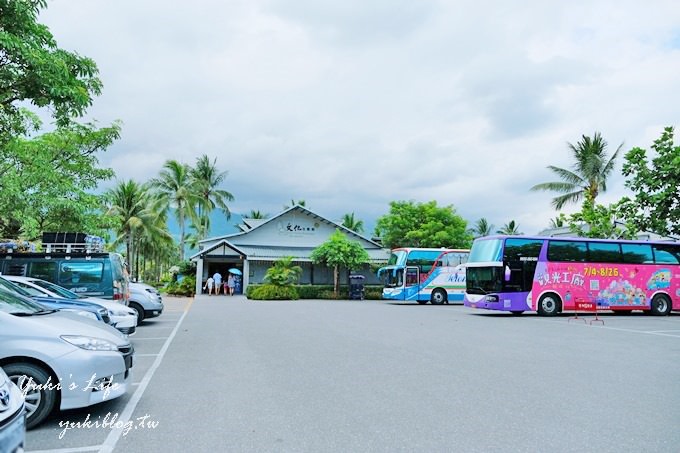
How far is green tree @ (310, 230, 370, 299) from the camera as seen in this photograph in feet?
117

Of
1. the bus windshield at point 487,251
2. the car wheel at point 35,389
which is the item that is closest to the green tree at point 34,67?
the car wheel at point 35,389

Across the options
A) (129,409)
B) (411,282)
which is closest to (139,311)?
(129,409)

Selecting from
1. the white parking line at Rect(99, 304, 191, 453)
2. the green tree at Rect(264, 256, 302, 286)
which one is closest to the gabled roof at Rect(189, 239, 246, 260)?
the green tree at Rect(264, 256, 302, 286)

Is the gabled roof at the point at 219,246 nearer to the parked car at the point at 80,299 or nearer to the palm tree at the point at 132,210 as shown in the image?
the palm tree at the point at 132,210

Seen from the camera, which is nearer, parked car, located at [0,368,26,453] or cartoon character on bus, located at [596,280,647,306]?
parked car, located at [0,368,26,453]

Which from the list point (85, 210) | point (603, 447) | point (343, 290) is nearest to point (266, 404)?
point (603, 447)

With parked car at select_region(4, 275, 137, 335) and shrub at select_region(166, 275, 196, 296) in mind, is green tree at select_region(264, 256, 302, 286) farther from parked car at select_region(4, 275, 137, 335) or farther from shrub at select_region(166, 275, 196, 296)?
parked car at select_region(4, 275, 137, 335)

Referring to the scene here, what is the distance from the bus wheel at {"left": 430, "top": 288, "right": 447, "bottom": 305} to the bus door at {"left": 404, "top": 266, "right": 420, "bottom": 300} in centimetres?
98

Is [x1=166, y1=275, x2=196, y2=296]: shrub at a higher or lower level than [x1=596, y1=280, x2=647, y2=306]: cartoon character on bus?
higher

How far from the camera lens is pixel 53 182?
57.1 ft

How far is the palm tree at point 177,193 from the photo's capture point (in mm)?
43625

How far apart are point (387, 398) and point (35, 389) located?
146 inches

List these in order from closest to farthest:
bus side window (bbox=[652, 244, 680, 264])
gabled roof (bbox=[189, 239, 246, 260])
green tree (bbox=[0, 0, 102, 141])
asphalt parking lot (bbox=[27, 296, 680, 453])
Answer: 1. asphalt parking lot (bbox=[27, 296, 680, 453])
2. green tree (bbox=[0, 0, 102, 141])
3. bus side window (bbox=[652, 244, 680, 264])
4. gabled roof (bbox=[189, 239, 246, 260])

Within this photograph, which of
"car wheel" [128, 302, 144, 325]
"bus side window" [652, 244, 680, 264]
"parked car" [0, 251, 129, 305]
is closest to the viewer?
"parked car" [0, 251, 129, 305]
